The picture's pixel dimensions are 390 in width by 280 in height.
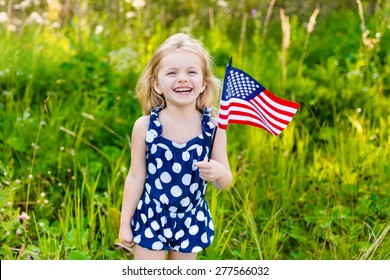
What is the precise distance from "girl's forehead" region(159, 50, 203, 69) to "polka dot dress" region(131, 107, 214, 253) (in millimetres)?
176

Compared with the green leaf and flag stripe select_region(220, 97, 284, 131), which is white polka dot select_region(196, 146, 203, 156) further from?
the green leaf

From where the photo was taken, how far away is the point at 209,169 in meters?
2.01

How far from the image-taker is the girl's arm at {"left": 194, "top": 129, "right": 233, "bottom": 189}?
2.01 metres

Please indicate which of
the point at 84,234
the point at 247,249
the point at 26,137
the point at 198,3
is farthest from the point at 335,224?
the point at 198,3

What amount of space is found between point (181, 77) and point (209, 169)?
1.02 ft

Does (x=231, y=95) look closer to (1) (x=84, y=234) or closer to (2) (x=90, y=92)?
(1) (x=84, y=234)

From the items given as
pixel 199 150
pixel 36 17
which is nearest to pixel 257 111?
pixel 199 150

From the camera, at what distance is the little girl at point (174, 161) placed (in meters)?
2.05

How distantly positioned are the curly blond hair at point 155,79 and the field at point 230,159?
1.81ft

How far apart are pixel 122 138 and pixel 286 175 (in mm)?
925

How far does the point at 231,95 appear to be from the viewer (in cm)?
207

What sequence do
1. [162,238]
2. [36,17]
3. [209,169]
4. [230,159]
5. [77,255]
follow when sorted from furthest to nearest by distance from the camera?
1. [36,17]
2. [230,159]
3. [77,255]
4. [162,238]
5. [209,169]

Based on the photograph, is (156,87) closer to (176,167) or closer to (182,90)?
(182,90)

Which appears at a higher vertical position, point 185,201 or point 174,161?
point 174,161
